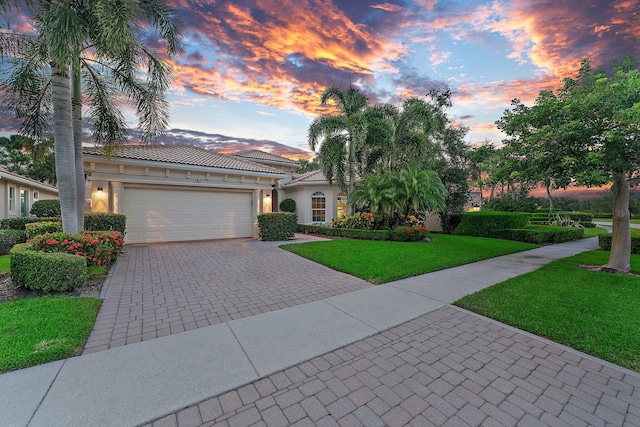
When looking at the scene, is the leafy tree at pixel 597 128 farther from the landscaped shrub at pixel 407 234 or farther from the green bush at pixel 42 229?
the green bush at pixel 42 229

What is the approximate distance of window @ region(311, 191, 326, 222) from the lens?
54.9ft

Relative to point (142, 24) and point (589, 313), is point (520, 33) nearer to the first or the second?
point (589, 313)

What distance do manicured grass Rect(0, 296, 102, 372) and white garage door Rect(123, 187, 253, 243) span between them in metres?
7.29

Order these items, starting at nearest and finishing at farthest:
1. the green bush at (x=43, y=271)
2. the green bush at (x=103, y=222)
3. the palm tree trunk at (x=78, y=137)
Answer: the green bush at (x=43, y=271), the palm tree trunk at (x=78, y=137), the green bush at (x=103, y=222)

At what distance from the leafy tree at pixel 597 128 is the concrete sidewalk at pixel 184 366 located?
468 centimetres

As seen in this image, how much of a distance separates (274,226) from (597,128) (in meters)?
10.7

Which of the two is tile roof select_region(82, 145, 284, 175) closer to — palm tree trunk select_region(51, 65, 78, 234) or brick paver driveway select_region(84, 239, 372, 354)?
palm tree trunk select_region(51, 65, 78, 234)

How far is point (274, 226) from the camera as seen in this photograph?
1212 centimetres

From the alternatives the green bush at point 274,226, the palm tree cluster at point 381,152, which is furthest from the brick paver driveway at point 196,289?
the palm tree cluster at point 381,152

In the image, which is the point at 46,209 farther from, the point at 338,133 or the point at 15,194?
the point at 338,133

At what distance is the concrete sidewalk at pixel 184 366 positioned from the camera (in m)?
2.08

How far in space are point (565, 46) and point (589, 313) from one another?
346 inches

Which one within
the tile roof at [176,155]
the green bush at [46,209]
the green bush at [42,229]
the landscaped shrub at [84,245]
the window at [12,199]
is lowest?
the landscaped shrub at [84,245]

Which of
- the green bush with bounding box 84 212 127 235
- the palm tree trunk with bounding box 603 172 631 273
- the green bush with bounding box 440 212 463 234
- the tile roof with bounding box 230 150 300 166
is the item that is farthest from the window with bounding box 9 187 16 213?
the palm tree trunk with bounding box 603 172 631 273
